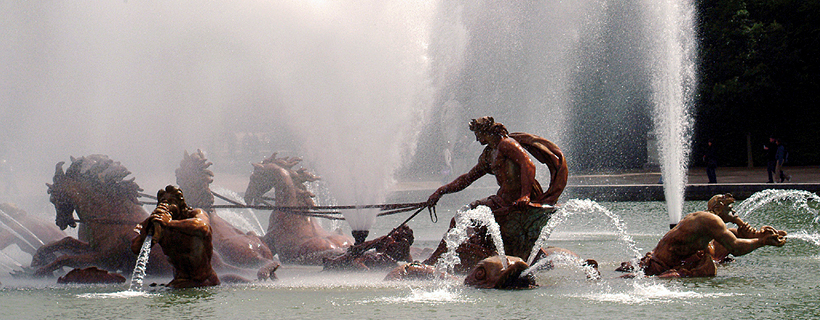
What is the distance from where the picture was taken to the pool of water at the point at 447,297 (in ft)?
16.0

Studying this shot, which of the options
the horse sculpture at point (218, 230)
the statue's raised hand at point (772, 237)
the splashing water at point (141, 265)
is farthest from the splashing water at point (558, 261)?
the splashing water at point (141, 265)

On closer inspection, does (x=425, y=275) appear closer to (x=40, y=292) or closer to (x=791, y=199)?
(x=40, y=292)

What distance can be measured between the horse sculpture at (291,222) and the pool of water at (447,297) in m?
0.70

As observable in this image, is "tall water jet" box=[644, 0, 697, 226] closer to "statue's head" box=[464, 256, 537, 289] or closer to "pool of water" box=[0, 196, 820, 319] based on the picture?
"pool of water" box=[0, 196, 820, 319]

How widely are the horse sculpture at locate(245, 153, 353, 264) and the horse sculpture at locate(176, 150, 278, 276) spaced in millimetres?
295

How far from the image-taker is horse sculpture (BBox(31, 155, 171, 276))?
6977 mm

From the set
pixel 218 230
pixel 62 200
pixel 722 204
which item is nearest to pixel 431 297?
pixel 722 204

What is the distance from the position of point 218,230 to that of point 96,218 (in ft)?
3.75

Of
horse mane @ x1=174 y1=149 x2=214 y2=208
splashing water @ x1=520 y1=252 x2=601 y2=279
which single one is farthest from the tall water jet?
horse mane @ x1=174 y1=149 x2=214 y2=208

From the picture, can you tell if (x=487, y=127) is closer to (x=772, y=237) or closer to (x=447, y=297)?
(x=447, y=297)

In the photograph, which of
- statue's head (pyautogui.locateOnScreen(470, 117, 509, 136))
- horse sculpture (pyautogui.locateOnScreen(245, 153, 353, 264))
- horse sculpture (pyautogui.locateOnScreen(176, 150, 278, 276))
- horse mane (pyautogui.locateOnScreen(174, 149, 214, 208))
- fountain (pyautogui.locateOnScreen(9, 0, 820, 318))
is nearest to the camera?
fountain (pyautogui.locateOnScreen(9, 0, 820, 318))

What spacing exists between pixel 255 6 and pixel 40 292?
7.21 meters

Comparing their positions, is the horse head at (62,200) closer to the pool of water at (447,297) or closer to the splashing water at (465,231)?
the pool of water at (447,297)

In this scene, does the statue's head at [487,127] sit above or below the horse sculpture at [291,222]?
above
